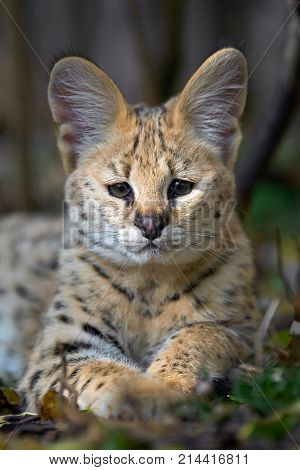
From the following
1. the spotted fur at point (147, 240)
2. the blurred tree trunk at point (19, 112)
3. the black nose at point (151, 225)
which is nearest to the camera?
the black nose at point (151, 225)

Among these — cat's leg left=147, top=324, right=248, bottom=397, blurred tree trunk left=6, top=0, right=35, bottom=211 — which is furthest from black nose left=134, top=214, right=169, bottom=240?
blurred tree trunk left=6, top=0, right=35, bottom=211

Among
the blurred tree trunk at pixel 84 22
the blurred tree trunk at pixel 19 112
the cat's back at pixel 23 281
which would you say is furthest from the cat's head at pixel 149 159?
the blurred tree trunk at pixel 84 22

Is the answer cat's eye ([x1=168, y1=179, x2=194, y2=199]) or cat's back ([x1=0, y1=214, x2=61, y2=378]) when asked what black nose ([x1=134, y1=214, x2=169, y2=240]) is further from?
cat's back ([x1=0, y1=214, x2=61, y2=378])

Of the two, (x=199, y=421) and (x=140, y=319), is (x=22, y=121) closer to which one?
(x=140, y=319)

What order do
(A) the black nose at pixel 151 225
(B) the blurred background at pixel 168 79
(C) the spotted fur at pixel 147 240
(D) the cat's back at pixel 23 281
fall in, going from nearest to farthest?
(A) the black nose at pixel 151 225 → (C) the spotted fur at pixel 147 240 → (D) the cat's back at pixel 23 281 → (B) the blurred background at pixel 168 79

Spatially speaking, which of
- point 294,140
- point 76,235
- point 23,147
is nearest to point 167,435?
point 76,235

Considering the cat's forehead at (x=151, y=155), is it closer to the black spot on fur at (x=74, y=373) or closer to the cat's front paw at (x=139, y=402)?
the black spot on fur at (x=74, y=373)

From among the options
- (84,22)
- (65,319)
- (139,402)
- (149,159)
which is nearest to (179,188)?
(149,159)

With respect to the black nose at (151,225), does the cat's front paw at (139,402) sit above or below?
below
